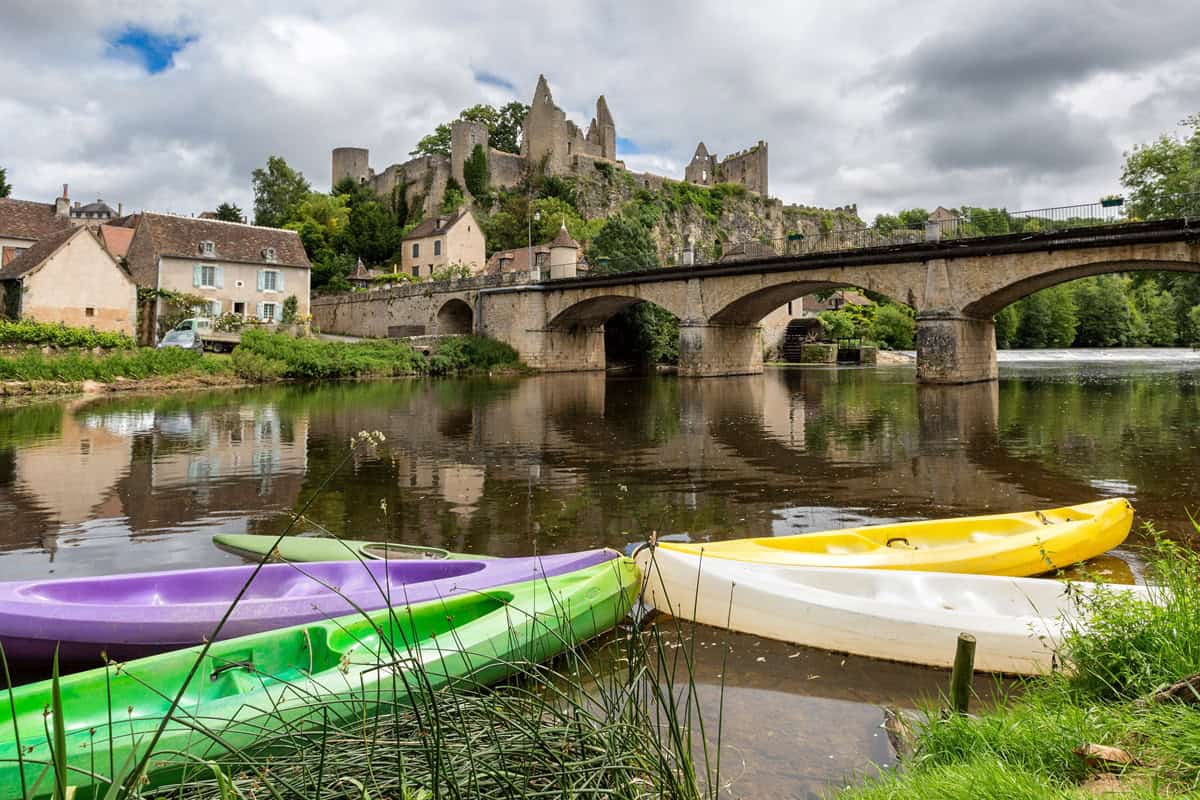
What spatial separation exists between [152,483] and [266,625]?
6378mm

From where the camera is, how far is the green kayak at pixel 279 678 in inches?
96.3

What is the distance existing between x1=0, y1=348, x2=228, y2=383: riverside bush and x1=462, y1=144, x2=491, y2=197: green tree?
31.8 meters

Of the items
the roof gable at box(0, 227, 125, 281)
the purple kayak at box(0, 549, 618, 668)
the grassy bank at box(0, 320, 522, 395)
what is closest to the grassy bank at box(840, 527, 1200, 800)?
the purple kayak at box(0, 549, 618, 668)

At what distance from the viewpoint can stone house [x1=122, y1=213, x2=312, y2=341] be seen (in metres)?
34.2

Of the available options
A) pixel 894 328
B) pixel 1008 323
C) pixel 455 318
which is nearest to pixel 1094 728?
pixel 455 318

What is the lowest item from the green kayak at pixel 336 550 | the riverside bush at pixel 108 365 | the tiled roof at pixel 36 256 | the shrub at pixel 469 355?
the green kayak at pixel 336 550

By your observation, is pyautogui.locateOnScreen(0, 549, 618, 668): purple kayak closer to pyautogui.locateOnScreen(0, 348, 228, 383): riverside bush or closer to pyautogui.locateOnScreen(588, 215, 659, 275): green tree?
pyautogui.locateOnScreen(0, 348, 228, 383): riverside bush

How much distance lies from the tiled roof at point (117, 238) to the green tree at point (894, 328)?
153 ft

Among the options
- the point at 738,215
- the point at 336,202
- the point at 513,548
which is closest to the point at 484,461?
the point at 513,548

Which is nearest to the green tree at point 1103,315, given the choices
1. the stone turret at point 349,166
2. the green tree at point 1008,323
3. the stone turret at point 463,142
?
the green tree at point 1008,323

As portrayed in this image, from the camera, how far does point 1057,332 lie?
201 feet

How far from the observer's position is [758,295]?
29938 millimetres

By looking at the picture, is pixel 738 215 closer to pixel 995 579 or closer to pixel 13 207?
pixel 13 207

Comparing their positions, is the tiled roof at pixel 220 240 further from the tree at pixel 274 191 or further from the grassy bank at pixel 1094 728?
the grassy bank at pixel 1094 728
